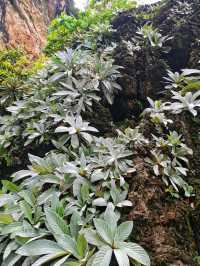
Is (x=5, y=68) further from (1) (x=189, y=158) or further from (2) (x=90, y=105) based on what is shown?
(1) (x=189, y=158)

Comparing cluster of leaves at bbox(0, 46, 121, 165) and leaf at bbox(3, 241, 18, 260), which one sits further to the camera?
cluster of leaves at bbox(0, 46, 121, 165)

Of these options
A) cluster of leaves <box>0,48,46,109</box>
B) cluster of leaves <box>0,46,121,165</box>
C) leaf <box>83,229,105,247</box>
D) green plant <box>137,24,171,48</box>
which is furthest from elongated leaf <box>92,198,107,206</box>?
green plant <box>137,24,171,48</box>

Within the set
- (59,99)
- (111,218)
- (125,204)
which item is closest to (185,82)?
(59,99)

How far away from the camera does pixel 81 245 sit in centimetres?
235

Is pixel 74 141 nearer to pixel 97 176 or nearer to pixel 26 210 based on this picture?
pixel 97 176

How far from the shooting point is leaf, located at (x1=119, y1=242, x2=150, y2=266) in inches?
89.0

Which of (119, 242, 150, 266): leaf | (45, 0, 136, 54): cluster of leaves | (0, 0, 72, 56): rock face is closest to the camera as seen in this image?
(119, 242, 150, 266): leaf

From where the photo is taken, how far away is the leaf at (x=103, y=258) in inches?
85.5

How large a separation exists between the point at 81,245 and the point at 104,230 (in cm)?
21

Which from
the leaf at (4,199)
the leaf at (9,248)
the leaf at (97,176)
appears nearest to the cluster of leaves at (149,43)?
the leaf at (97,176)

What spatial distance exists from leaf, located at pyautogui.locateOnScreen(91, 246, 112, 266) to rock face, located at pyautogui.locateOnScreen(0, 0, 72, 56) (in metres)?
6.87

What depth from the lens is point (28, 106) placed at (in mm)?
4660

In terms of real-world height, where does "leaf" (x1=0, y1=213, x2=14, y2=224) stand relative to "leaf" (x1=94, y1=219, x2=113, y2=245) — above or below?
above

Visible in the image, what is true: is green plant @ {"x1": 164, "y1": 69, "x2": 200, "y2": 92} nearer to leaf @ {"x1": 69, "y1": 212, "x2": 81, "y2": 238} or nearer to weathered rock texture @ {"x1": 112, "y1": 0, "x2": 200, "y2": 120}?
weathered rock texture @ {"x1": 112, "y1": 0, "x2": 200, "y2": 120}
